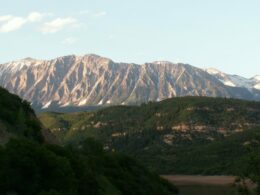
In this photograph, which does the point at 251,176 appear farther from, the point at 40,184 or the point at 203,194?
the point at 203,194

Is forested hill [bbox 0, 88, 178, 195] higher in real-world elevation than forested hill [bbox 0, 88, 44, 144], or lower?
lower

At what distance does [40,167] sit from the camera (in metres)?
46.0

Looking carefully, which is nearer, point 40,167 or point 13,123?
point 40,167

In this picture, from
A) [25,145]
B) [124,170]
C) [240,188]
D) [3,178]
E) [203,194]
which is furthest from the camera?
[203,194]

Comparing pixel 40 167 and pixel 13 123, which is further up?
pixel 13 123

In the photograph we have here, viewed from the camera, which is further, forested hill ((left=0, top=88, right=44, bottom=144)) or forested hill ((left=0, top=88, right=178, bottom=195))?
forested hill ((left=0, top=88, right=44, bottom=144))

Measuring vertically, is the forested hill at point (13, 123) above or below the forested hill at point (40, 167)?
above

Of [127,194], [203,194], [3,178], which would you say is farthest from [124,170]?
[203,194]

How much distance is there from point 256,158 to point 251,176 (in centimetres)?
131

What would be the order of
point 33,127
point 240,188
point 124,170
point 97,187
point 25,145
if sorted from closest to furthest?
1. point 240,188
2. point 25,145
3. point 97,187
4. point 33,127
5. point 124,170

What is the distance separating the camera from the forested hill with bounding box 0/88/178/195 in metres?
43.6

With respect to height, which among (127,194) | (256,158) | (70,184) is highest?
(256,158)

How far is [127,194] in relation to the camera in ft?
266

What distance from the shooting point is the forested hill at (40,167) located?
43.6 metres
